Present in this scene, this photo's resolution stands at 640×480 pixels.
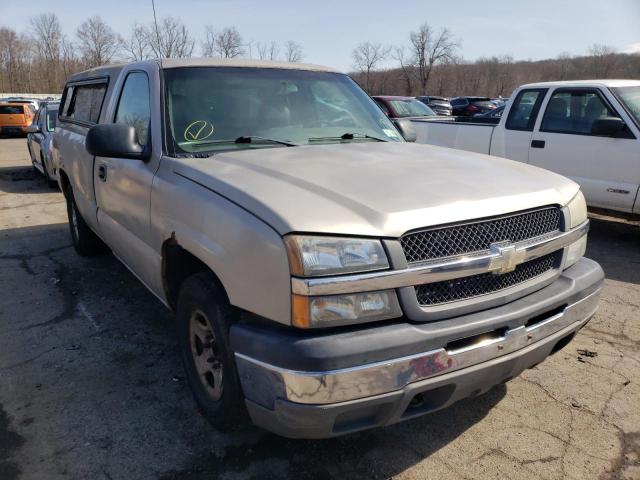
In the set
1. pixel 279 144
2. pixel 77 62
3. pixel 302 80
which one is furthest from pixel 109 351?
pixel 77 62

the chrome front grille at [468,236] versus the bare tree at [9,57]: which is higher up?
the bare tree at [9,57]

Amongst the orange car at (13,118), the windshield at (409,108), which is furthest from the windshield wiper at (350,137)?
the orange car at (13,118)

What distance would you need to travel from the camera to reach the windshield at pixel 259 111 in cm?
301

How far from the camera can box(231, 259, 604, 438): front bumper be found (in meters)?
1.86

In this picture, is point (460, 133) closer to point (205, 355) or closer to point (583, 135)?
point (583, 135)

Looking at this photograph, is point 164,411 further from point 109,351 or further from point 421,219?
point 421,219

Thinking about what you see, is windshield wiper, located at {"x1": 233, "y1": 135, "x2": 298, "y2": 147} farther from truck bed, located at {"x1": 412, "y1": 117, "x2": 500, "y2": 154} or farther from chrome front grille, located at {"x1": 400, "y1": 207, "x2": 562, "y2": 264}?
truck bed, located at {"x1": 412, "y1": 117, "x2": 500, "y2": 154}

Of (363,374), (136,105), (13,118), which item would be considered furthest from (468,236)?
(13,118)

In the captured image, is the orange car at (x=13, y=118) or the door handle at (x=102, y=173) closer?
the door handle at (x=102, y=173)

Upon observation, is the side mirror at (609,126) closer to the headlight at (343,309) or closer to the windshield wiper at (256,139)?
the windshield wiper at (256,139)

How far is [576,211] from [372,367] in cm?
153

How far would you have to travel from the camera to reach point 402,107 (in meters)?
11.8

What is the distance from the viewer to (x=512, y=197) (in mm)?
2318

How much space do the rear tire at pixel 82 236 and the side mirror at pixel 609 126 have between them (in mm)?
5708
